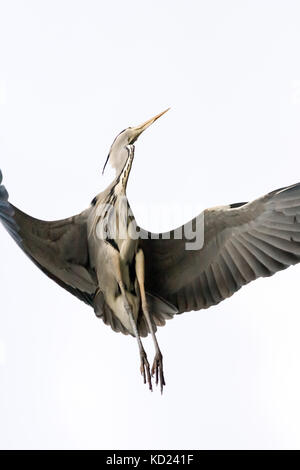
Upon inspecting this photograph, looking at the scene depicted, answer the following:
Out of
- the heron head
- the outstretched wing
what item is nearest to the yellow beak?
the heron head

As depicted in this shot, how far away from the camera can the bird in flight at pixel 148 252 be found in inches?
334

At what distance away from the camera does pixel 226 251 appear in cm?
871

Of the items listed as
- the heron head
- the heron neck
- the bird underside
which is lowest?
the bird underside

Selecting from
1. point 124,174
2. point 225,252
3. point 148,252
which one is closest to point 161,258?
point 148,252

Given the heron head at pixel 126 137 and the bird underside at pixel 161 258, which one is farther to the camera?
the heron head at pixel 126 137

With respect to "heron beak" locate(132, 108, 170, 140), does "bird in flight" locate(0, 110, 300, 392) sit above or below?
below

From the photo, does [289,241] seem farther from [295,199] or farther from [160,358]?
[160,358]

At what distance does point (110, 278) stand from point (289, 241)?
112 centimetres

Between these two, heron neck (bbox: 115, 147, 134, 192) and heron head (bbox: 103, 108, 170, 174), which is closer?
heron neck (bbox: 115, 147, 134, 192)

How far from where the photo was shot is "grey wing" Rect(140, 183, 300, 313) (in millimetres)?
8547

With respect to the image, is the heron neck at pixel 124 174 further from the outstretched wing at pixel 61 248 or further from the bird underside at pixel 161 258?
the outstretched wing at pixel 61 248

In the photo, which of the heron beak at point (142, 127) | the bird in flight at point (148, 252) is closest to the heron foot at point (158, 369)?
the bird in flight at point (148, 252)

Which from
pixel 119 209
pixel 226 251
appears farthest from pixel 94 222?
pixel 226 251

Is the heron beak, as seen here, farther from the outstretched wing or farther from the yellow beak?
the outstretched wing
